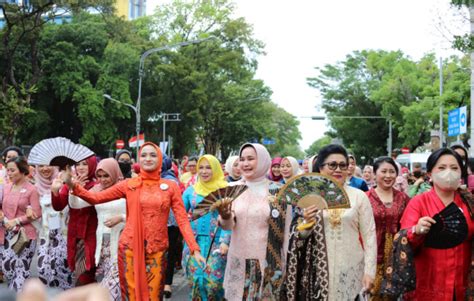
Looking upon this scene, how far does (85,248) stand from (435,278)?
Answer: 3.55 m

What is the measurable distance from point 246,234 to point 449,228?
5.50 feet

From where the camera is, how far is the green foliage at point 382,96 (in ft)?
127

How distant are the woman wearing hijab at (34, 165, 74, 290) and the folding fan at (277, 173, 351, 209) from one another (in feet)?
10.2

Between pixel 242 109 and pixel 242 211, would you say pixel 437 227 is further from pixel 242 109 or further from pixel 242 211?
pixel 242 109

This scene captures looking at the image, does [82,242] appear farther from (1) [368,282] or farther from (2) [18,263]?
(1) [368,282]

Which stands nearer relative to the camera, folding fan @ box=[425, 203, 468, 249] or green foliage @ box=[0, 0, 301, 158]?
folding fan @ box=[425, 203, 468, 249]

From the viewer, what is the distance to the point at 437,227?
4910mm

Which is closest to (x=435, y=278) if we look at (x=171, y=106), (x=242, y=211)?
(x=242, y=211)

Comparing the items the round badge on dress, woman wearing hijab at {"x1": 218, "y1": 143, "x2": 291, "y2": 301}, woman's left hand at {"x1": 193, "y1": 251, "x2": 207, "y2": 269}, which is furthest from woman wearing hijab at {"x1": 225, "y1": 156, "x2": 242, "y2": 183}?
the round badge on dress

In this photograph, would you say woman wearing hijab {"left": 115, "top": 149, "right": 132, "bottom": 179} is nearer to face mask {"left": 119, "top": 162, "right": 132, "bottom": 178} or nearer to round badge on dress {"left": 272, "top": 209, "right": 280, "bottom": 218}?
face mask {"left": 119, "top": 162, "right": 132, "bottom": 178}

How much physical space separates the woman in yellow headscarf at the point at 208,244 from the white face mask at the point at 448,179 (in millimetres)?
1978

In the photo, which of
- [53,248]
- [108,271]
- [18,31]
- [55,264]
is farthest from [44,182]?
[18,31]

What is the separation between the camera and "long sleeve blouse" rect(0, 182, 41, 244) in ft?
25.6

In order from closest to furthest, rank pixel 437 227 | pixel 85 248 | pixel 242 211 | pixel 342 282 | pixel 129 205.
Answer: pixel 437 227, pixel 342 282, pixel 242 211, pixel 129 205, pixel 85 248
